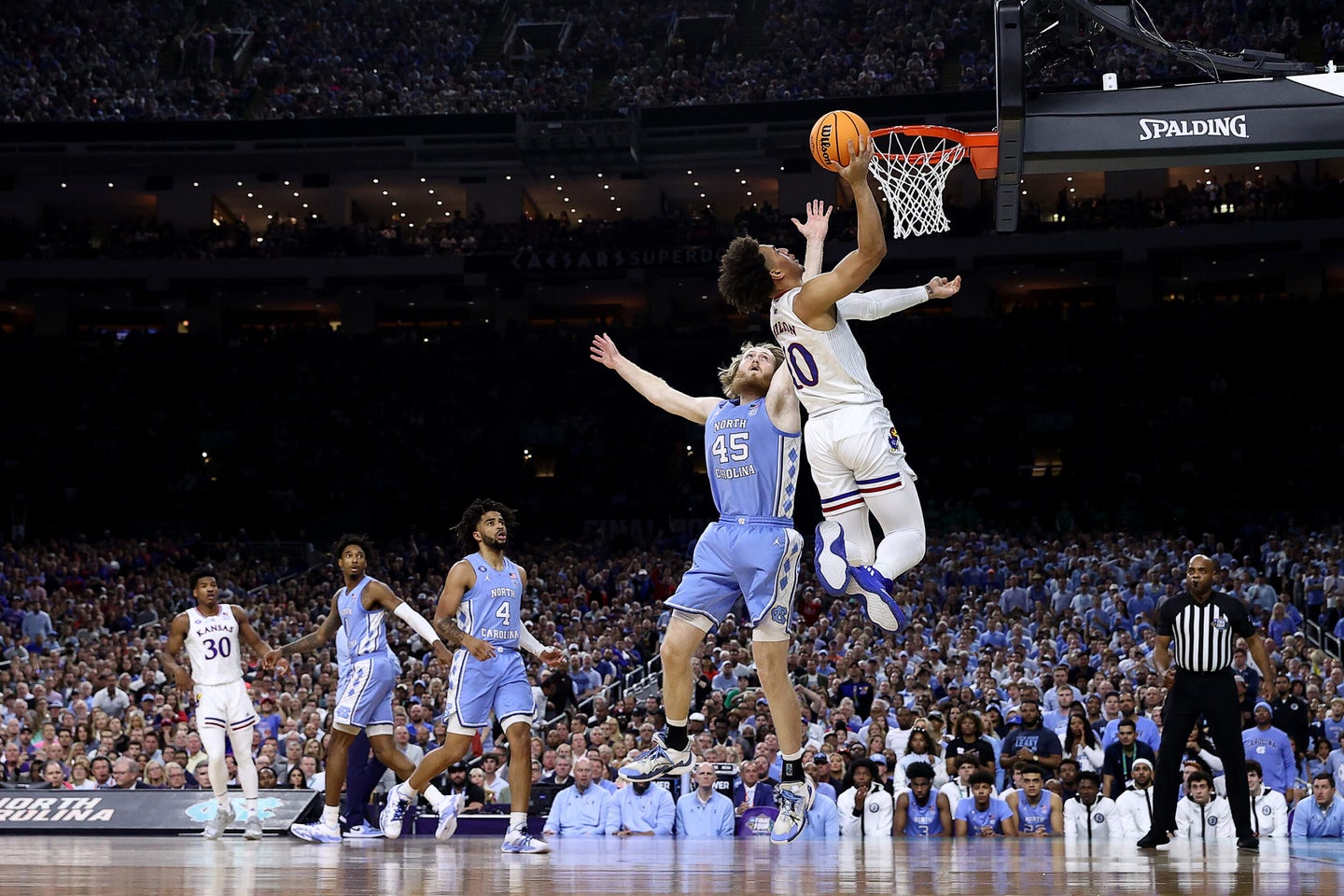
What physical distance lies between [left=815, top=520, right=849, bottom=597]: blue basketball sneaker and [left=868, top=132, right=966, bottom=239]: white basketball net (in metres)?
2.47

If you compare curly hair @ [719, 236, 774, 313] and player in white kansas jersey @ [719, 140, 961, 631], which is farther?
curly hair @ [719, 236, 774, 313]

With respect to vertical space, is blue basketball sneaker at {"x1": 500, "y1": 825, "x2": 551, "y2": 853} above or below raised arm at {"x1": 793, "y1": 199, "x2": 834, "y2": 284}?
below

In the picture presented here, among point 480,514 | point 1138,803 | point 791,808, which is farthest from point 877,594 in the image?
point 1138,803

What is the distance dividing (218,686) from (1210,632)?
7.53 m

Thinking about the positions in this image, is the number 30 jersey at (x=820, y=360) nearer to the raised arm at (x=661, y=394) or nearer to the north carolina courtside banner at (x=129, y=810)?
the raised arm at (x=661, y=394)

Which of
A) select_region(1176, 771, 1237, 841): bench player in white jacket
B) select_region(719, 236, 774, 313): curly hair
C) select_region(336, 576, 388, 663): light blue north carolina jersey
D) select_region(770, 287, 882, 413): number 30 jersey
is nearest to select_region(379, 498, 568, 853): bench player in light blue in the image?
select_region(336, 576, 388, 663): light blue north carolina jersey

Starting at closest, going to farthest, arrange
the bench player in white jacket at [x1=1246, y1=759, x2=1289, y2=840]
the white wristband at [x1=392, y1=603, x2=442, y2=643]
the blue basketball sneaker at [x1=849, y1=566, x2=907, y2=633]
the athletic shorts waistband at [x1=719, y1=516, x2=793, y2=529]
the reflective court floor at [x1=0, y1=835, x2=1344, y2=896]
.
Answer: the reflective court floor at [x1=0, y1=835, x2=1344, y2=896], the blue basketball sneaker at [x1=849, y1=566, x2=907, y2=633], the athletic shorts waistband at [x1=719, y1=516, x2=793, y2=529], the white wristband at [x1=392, y1=603, x2=442, y2=643], the bench player in white jacket at [x1=1246, y1=759, x2=1289, y2=840]

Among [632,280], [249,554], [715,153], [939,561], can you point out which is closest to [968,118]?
[715,153]

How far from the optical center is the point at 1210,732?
886 centimetres

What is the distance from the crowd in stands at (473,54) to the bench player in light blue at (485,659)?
89.5ft

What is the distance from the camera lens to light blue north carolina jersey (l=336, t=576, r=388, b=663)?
1073cm

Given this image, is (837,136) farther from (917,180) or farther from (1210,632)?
(1210,632)

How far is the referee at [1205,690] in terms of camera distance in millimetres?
8781

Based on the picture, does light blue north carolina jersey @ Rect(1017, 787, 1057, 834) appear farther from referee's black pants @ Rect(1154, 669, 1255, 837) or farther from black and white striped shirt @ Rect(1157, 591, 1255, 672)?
black and white striped shirt @ Rect(1157, 591, 1255, 672)
